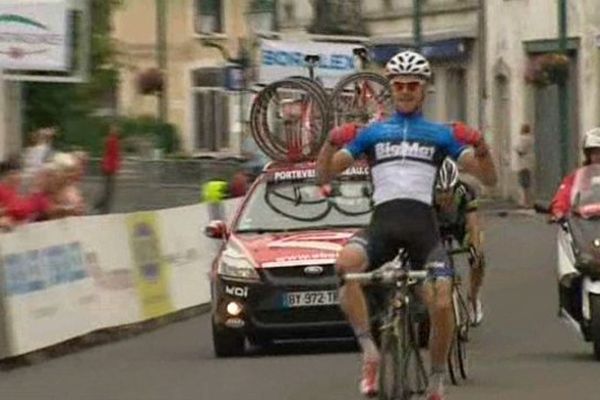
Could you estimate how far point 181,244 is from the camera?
24438 millimetres

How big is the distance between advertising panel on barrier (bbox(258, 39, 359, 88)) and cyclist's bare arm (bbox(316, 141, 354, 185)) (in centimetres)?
2327

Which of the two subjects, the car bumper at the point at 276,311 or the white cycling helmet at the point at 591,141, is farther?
the car bumper at the point at 276,311

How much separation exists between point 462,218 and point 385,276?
5303mm

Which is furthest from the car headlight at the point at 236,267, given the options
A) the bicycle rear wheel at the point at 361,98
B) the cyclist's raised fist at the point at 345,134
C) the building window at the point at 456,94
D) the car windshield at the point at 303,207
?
→ the building window at the point at 456,94

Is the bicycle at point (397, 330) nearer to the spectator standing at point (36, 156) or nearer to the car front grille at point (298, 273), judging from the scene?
the car front grille at point (298, 273)

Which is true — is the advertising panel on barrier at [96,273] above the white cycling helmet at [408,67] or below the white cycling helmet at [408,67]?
below

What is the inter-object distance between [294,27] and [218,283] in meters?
39.7

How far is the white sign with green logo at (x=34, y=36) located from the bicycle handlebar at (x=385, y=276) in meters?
13.6

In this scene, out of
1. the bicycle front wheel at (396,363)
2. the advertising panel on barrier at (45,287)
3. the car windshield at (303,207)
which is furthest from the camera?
the car windshield at (303,207)

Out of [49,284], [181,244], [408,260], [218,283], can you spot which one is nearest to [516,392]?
[408,260]

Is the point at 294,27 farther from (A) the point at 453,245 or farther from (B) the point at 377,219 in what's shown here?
(B) the point at 377,219

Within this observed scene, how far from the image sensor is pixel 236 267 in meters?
18.6

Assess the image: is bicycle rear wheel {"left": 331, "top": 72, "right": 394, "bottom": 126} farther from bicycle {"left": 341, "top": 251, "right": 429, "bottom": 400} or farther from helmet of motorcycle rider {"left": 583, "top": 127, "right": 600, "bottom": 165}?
bicycle {"left": 341, "top": 251, "right": 429, "bottom": 400}

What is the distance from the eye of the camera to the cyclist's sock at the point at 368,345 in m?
12.2
